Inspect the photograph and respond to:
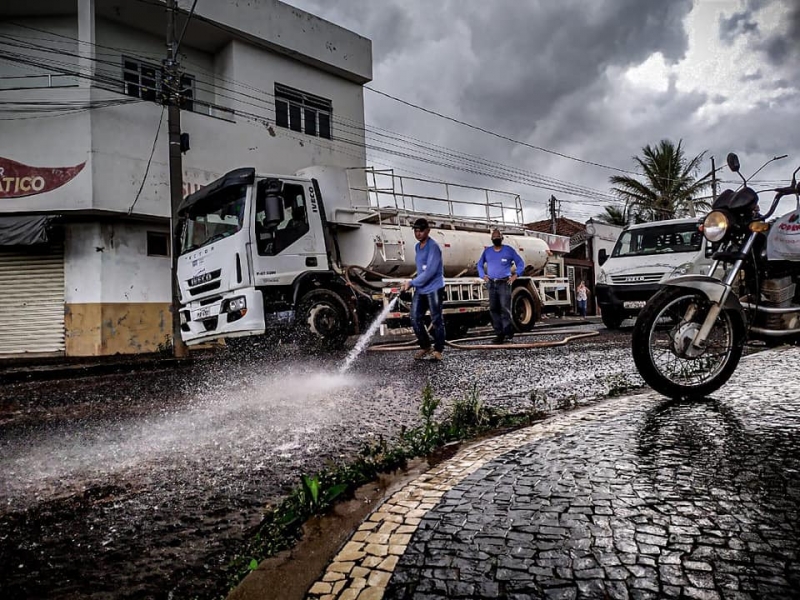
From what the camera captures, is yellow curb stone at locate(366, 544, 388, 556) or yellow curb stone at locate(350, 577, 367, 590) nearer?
yellow curb stone at locate(350, 577, 367, 590)

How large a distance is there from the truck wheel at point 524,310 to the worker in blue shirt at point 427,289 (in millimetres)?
5350

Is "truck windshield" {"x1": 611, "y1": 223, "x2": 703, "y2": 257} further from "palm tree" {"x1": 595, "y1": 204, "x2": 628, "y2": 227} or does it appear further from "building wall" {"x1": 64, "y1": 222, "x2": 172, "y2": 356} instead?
"palm tree" {"x1": 595, "y1": 204, "x2": 628, "y2": 227}

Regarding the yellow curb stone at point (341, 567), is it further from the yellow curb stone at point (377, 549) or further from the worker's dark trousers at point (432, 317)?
the worker's dark trousers at point (432, 317)

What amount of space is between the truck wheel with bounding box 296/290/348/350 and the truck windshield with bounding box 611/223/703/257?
22.2 ft

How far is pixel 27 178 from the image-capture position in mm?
12906

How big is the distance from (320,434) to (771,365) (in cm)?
382

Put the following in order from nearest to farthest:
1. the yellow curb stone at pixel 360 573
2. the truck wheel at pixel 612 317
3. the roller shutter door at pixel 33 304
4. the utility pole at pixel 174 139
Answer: the yellow curb stone at pixel 360 573, the utility pole at pixel 174 139, the truck wheel at pixel 612 317, the roller shutter door at pixel 33 304

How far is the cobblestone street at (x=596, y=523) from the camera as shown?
1406 millimetres

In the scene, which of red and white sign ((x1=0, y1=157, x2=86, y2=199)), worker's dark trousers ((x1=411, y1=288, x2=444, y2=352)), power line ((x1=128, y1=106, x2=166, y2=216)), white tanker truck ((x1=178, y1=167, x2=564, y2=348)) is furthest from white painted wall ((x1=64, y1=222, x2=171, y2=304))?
worker's dark trousers ((x1=411, y1=288, x2=444, y2=352))

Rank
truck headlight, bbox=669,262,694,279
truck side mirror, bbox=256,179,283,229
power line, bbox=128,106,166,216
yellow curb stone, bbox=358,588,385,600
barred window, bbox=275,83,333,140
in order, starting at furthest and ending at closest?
1. barred window, bbox=275,83,333,140
2. power line, bbox=128,106,166,216
3. truck headlight, bbox=669,262,694,279
4. truck side mirror, bbox=256,179,283,229
5. yellow curb stone, bbox=358,588,385,600

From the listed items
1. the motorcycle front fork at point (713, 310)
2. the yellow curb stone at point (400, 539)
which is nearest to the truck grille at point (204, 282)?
the motorcycle front fork at point (713, 310)

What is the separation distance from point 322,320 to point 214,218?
7.41 ft

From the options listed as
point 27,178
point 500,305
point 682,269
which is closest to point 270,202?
point 500,305

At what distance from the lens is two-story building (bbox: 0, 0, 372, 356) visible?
12883 millimetres
